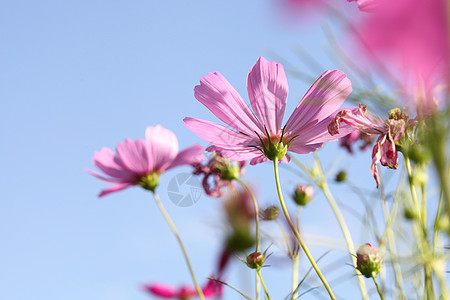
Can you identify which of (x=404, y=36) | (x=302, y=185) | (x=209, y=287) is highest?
(x=302, y=185)

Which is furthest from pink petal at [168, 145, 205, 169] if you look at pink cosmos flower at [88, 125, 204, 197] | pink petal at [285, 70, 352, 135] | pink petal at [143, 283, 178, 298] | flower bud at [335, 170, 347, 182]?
flower bud at [335, 170, 347, 182]

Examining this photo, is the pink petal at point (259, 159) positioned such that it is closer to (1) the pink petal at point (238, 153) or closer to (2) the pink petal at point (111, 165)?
(1) the pink petal at point (238, 153)

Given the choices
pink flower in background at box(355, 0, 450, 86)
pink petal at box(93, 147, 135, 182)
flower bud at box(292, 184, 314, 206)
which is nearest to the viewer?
pink flower in background at box(355, 0, 450, 86)

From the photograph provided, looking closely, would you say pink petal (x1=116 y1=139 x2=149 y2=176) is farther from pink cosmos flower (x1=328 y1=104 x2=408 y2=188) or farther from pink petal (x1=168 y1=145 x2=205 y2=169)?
pink cosmos flower (x1=328 y1=104 x2=408 y2=188)

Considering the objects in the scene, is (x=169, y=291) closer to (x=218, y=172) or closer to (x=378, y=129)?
(x=218, y=172)

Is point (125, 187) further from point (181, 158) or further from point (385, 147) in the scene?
point (385, 147)

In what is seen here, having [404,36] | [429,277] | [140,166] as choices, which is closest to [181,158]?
[140,166]
